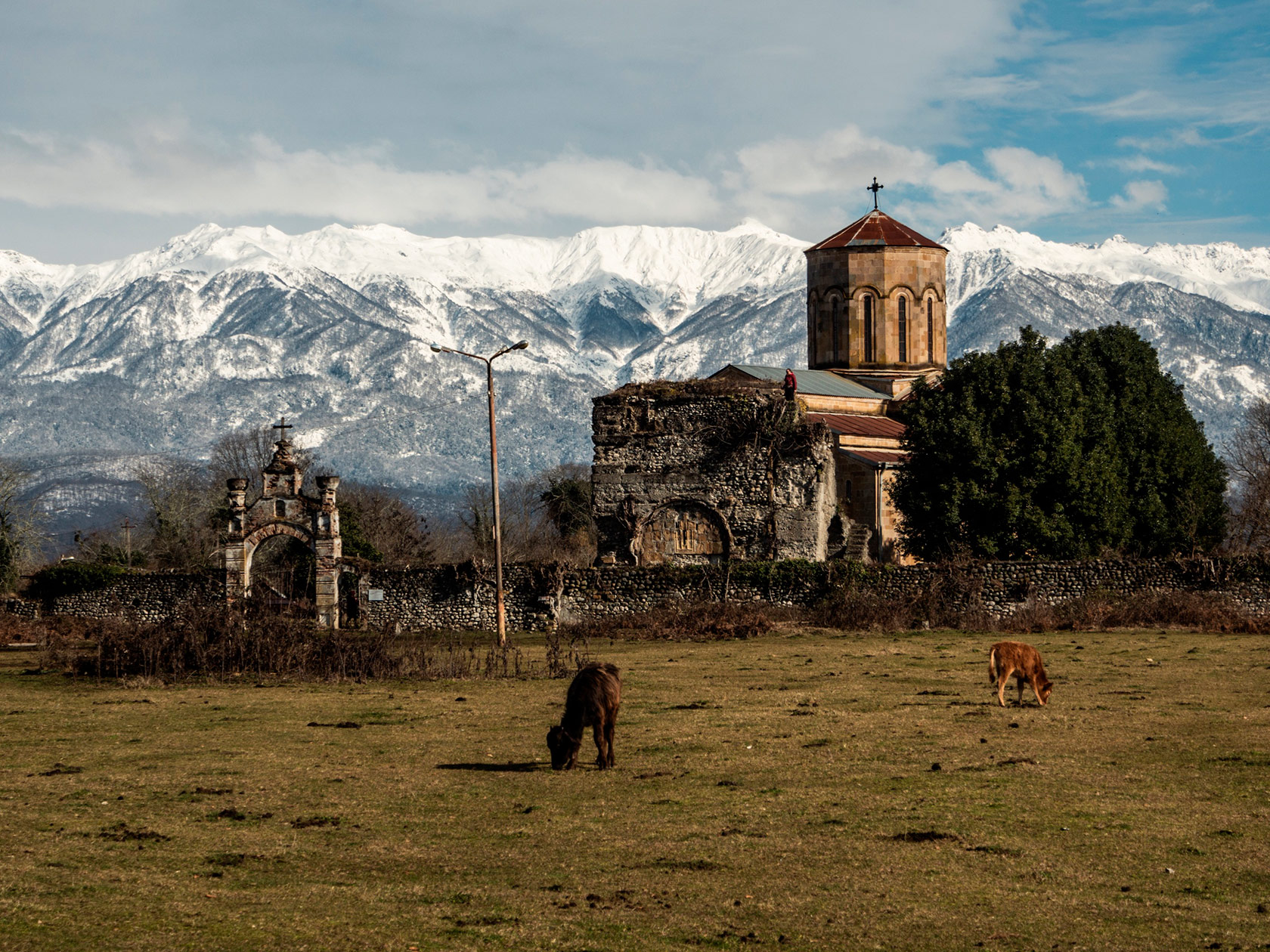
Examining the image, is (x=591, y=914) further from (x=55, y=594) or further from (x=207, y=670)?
(x=55, y=594)

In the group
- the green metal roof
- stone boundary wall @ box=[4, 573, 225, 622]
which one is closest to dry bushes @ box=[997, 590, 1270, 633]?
stone boundary wall @ box=[4, 573, 225, 622]

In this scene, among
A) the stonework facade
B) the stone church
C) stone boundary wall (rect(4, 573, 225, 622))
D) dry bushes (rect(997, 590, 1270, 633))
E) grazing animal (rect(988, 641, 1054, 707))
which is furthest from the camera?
the stonework facade

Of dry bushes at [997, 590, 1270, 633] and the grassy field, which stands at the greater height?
dry bushes at [997, 590, 1270, 633]

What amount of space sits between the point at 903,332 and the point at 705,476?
74.6ft

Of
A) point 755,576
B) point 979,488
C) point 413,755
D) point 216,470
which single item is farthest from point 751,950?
point 216,470

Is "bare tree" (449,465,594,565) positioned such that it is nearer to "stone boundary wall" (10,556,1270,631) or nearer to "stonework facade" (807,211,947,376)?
"stone boundary wall" (10,556,1270,631)

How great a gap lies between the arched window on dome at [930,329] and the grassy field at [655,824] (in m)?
40.9

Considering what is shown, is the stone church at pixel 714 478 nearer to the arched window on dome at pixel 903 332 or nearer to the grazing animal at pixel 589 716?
the arched window on dome at pixel 903 332

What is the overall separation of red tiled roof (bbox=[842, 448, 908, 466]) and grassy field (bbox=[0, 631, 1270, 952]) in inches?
1087

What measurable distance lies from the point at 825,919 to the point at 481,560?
95.5 ft

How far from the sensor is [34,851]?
33.6ft

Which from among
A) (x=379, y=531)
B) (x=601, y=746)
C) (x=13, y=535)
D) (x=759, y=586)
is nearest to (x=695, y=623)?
(x=759, y=586)

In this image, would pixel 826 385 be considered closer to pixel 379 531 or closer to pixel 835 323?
pixel 835 323

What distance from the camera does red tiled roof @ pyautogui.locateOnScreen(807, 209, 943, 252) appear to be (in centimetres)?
5972
